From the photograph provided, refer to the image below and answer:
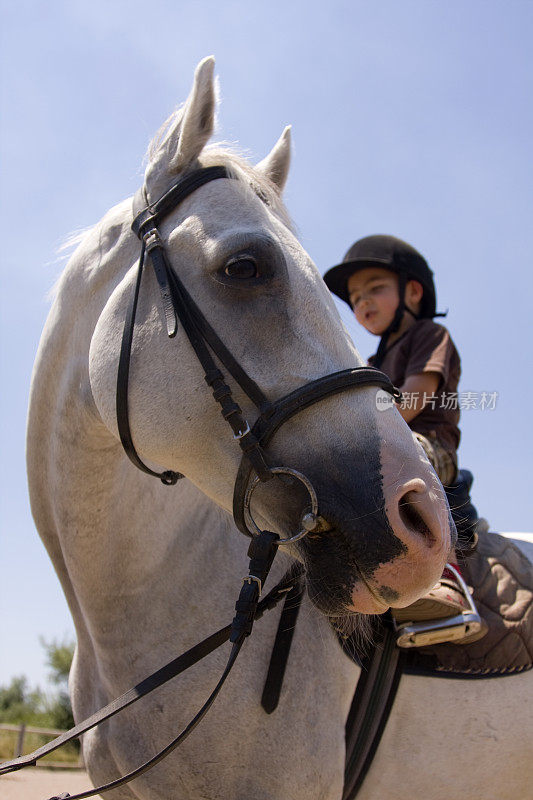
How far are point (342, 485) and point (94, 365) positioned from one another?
3.53 ft

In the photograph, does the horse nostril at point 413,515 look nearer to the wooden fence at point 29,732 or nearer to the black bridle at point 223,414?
the black bridle at point 223,414

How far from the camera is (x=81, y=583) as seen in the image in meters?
A: 2.58

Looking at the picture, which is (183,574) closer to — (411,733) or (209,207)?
(411,733)

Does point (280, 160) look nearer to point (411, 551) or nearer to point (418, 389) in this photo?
point (418, 389)

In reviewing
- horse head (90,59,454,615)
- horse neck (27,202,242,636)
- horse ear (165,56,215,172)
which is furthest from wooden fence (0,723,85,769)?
horse ear (165,56,215,172)

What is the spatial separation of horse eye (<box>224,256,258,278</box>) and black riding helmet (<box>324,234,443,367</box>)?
6.33 feet

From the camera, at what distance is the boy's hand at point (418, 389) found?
317 centimetres

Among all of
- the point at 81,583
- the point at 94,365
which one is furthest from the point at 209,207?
the point at 81,583

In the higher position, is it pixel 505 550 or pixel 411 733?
pixel 505 550

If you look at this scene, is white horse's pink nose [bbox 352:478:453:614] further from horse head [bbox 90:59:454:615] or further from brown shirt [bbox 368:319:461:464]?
brown shirt [bbox 368:319:461:464]

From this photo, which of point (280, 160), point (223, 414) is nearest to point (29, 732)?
point (280, 160)

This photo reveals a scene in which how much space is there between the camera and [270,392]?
1.89 metres

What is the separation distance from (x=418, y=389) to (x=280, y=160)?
4.38 ft

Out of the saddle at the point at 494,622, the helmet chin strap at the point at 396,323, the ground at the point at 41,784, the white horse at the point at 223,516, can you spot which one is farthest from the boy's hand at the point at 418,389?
the ground at the point at 41,784
